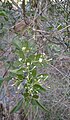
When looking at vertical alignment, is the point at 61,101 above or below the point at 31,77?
below

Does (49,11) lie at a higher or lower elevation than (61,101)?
higher

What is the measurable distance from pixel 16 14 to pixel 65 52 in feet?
1.12

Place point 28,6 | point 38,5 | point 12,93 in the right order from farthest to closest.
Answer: point 12,93 → point 28,6 → point 38,5

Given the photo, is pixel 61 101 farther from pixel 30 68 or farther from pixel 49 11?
pixel 30 68

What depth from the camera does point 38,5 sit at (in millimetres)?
1380

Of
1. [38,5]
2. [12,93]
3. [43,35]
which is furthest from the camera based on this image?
[12,93]

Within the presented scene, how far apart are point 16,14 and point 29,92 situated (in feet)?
2.46

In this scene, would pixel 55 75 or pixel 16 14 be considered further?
pixel 55 75

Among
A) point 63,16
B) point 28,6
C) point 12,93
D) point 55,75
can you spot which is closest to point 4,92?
point 12,93

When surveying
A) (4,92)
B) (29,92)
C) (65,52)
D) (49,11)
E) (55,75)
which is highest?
(29,92)

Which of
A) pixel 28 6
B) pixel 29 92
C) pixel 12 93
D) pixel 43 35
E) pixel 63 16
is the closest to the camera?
pixel 29 92

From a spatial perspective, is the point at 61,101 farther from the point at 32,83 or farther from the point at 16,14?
the point at 32,83

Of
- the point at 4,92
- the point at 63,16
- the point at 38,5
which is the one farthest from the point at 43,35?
the point at 63,16

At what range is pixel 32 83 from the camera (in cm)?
94
